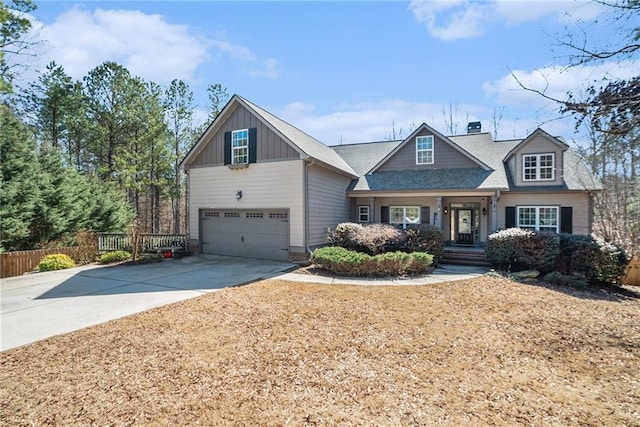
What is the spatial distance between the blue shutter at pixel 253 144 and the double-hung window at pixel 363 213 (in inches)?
270

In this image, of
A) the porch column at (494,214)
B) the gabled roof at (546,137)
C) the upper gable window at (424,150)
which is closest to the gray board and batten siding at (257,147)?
the upper gable window at (424,150)

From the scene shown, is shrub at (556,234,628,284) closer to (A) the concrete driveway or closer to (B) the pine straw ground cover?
(B) the pine straw ground cover

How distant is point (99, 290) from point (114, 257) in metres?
5.59

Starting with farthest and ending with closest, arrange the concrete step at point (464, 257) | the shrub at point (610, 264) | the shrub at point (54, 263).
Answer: the concrete step at point (464, 257), the shrub at point (54, 263), the shrub at point (610, 264)

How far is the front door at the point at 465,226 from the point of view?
15.8 meters

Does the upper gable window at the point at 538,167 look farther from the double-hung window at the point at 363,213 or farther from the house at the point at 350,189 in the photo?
the double-hung window at the point at 363,213

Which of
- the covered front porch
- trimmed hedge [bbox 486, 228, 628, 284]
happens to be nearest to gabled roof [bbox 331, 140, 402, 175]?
the covered front porch

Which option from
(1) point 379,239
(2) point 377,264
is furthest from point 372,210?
(2) point 377,264

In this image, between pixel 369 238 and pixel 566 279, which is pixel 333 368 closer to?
pixel 369 238

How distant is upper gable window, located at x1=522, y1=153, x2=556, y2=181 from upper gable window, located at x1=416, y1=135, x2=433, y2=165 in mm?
4300

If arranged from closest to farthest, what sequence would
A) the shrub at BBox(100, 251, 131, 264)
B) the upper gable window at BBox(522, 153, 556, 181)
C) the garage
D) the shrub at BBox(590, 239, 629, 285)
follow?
the shrub at BBox(590, 239, 629, 285)
the shrub at BBox(100, 251, 131, 264)
the garage
the upper gable window at BBox(522, 153, 556, 181)

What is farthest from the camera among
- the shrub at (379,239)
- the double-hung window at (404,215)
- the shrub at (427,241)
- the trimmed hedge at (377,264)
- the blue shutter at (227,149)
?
the double-hung window at (404,215)

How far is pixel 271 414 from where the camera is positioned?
305cm

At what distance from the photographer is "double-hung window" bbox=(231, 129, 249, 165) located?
13.6 meters
